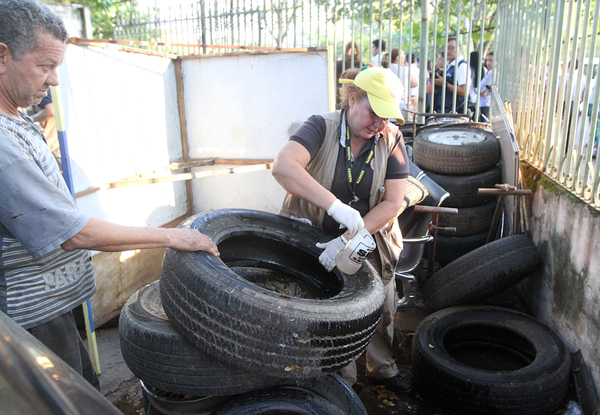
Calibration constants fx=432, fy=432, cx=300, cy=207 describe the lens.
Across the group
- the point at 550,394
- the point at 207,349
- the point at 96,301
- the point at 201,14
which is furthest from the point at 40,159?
the point at 201,14

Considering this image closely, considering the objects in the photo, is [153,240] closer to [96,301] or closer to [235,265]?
[235,265]

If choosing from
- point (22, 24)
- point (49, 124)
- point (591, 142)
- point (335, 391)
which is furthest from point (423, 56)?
point (22, 24)

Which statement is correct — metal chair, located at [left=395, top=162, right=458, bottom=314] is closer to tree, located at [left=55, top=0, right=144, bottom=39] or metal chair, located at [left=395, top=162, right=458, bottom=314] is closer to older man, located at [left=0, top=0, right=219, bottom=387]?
older man, located at [left=0, top=0, right=219, bottom=387]

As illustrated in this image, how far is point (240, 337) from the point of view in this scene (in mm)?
1649

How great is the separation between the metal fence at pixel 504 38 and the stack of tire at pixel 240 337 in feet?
6.69

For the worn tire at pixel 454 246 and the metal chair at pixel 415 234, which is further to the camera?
the worn tire at pixel 454 246

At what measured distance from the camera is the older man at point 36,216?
4.36 ft

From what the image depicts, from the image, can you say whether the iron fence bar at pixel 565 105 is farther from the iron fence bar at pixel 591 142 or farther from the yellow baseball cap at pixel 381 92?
the yellow baseball cap at pixel 381 92

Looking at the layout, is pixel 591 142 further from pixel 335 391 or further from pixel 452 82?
pixel 452 82

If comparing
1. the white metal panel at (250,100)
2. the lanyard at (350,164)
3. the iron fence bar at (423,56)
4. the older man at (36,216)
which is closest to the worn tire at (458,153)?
the white metal panel at (250,100)

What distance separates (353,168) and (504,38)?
15.6 ft

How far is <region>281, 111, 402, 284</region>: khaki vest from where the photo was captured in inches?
92.4

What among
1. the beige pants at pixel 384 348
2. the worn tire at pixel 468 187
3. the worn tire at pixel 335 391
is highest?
the worn tire at pixel 468 187

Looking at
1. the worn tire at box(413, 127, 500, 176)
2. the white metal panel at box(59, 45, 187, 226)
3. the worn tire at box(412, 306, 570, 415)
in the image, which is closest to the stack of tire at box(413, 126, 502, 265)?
the worn tire at box(413, 127, 500, 176)
